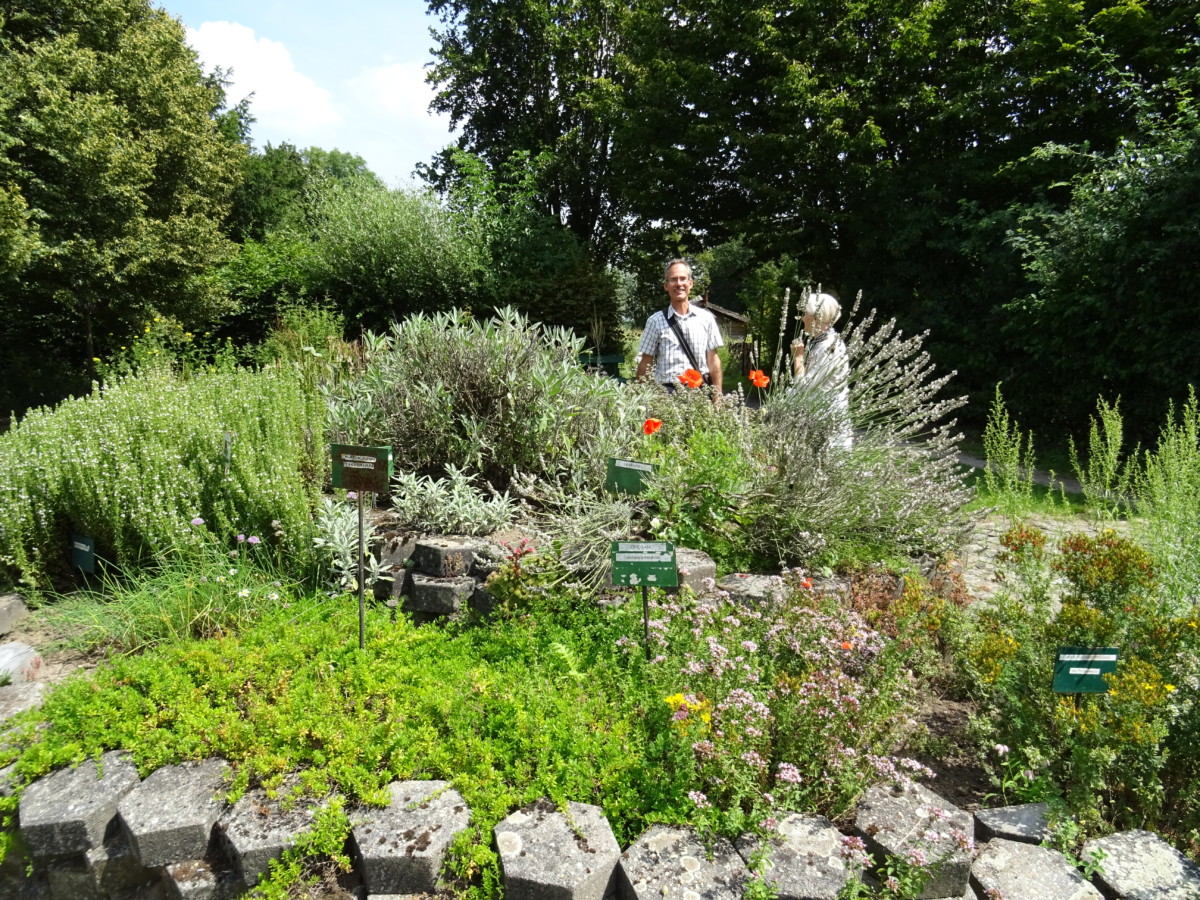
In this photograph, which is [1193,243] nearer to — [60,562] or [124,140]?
[60,562]

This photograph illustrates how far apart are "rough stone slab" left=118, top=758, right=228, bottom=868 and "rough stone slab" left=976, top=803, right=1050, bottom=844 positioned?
2.36 metres

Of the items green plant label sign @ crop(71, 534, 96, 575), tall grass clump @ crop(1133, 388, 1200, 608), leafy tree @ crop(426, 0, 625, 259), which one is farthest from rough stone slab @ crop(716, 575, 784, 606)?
leafy tree @ crop(426, 0, 625, 259)

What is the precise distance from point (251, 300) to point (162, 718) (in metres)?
12.7

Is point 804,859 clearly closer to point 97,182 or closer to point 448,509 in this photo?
point 448,509

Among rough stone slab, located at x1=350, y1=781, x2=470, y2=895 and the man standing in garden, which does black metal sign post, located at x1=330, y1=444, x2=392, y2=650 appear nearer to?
rough stone slab, located at x1=350, y1=781, x2=470, y2=895

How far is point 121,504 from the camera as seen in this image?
3490 mm

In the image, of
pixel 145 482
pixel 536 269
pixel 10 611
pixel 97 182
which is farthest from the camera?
pixel 536 269

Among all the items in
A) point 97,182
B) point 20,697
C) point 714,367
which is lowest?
point 20,697

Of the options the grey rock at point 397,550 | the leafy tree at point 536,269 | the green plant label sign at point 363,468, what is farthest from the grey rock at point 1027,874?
the leafy tree at point 536,269

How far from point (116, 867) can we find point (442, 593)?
4.92 feet

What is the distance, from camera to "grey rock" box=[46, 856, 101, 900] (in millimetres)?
2203

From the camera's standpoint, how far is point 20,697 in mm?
2699

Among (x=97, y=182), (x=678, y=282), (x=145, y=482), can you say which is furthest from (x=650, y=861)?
(x=97, y=182)

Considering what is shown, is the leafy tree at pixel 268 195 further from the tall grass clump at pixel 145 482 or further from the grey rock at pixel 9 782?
the grey rock at pixel 9 782
